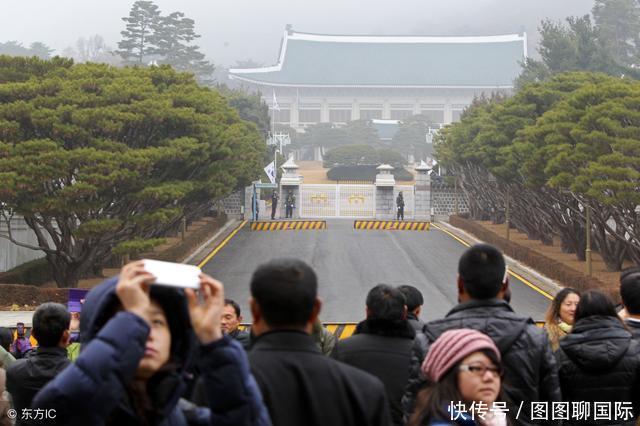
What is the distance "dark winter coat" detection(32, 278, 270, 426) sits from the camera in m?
3.60

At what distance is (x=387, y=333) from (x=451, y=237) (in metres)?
42.3

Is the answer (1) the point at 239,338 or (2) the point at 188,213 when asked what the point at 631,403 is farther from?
(2) the point at 188,213

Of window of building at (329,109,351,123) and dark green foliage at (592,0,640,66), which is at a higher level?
dark green foliage at (592,0,640,66)

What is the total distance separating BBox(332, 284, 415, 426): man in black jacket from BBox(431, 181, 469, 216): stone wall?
5762cm

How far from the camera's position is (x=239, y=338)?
852 centimetres

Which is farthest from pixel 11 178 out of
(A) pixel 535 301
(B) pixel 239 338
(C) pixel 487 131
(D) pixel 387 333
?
(C) pixel 487 131

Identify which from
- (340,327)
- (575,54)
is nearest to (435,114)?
(575,54)

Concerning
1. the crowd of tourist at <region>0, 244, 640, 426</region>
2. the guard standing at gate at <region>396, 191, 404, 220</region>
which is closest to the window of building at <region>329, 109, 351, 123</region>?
the guard standing at gate at <region>396, 191, 404, 220</region>

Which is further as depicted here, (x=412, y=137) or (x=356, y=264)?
(x=412, y=137)

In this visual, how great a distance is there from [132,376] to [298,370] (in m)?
0.76

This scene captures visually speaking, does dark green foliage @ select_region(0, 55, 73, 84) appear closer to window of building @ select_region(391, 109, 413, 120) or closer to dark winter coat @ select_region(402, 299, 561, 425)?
dark winter coat @ select_region(402, 299, 561, 425)

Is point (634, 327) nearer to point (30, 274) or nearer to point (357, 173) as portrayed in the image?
point (30, 274)

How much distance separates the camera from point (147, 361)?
12.4 ft

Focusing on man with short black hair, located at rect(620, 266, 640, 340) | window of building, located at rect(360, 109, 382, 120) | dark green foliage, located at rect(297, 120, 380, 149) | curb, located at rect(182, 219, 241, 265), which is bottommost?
curb, located at rect(182, 219, 241, 265)
